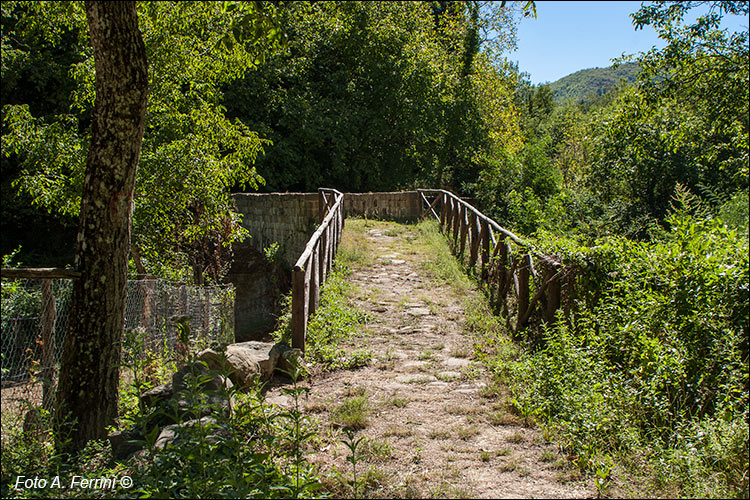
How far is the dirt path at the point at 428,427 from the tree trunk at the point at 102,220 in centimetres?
153

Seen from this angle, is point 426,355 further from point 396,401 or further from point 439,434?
point 439,434

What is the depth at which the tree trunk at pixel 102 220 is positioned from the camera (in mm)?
3807

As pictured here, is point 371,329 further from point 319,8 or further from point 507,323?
point 319,8

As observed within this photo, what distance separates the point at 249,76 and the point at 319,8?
458 cm

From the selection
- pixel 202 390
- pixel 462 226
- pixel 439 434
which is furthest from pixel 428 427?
pixel 462 226

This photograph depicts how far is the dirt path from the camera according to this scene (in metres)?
3.32

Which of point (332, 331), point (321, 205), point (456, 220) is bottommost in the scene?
point (332, 331)

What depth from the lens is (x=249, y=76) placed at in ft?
57.0

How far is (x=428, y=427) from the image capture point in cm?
417

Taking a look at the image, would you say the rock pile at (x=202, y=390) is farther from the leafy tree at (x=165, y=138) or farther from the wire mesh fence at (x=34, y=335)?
the leafy tree at (x=165, y=138)

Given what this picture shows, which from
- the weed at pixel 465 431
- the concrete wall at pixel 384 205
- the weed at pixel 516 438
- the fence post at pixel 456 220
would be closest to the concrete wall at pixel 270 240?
the concrete wall at pixel 384 205

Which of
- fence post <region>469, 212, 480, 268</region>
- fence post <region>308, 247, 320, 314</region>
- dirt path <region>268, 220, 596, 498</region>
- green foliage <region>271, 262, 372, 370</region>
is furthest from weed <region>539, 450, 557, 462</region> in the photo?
fence post <region>469, 212, 480, 268</region>

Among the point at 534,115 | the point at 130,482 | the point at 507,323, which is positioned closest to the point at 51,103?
the point at 507,323

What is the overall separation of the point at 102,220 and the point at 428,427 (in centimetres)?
274
